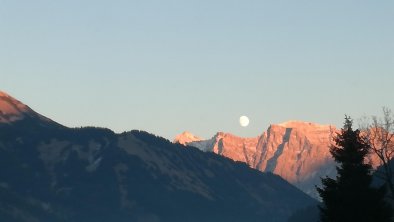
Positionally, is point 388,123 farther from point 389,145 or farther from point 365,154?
point 365,154

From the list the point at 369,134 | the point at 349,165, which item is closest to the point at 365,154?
the point at 349,165

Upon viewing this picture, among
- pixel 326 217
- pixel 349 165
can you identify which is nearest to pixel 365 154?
pixel 349 165

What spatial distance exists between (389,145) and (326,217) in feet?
66.0

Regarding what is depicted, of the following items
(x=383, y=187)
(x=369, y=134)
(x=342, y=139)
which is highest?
(x=369, y=134)

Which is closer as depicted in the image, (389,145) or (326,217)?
(326,217)

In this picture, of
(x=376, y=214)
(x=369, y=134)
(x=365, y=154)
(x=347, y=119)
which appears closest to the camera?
(x=376, y=214)

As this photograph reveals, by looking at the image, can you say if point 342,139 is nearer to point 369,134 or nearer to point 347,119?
point 347,119

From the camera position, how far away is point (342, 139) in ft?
194

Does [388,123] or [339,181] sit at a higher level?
[388,123]

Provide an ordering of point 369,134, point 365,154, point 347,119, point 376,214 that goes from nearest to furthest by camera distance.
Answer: point 376,214 → point 365,154 → point 347,119 → point 369,134

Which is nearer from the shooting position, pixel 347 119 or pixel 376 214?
pixel 376 214

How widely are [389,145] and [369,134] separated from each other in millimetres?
4010

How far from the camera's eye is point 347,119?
61.7 metres

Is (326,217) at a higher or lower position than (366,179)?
lower
